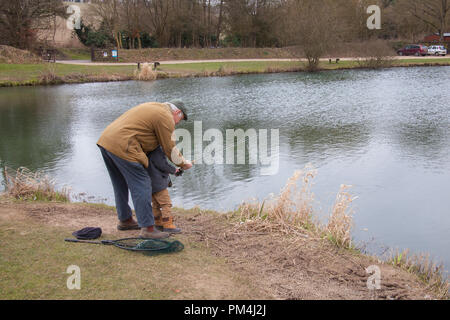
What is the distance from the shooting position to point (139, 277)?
4473 mm

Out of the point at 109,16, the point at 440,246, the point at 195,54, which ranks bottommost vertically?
the point at 440,246

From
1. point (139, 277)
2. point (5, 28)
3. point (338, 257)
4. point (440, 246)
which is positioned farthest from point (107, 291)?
point (5, 28)

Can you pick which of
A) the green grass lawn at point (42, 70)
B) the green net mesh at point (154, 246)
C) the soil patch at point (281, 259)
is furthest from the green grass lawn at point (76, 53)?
the green net mesh at point (154, 246)

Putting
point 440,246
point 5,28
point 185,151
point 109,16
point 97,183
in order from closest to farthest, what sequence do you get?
point 440,246 → point 97,183 → point 185,151 → point 5,28 → point 109,16

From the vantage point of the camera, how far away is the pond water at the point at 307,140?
→ 897 cm

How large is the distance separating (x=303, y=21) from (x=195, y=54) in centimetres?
1721

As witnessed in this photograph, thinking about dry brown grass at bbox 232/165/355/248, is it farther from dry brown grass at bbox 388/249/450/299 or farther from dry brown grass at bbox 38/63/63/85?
dry brown grass at bbox 38/63/63/85

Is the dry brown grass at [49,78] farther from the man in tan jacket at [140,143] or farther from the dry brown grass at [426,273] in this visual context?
the dry brown grass at [426,273]

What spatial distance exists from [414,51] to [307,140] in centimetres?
4399

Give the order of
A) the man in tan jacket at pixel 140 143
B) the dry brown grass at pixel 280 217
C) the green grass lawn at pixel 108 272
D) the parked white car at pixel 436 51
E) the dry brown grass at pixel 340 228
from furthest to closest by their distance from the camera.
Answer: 1. the parked white car at pixel 436 51
2. the dry brown grass at pixel 280 217
3. the dry brown grass at pixel 340 228
4. the man in tan jacket at pixel 140 143
5. the green grass lawn at pixel 108 272

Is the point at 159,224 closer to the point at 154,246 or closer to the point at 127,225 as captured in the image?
the point at 127,225

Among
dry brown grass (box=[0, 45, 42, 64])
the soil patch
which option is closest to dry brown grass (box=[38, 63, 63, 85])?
dry brown grass (box=[0, 45, 42, 64])

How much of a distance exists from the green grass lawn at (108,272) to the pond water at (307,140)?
12.2 ft
